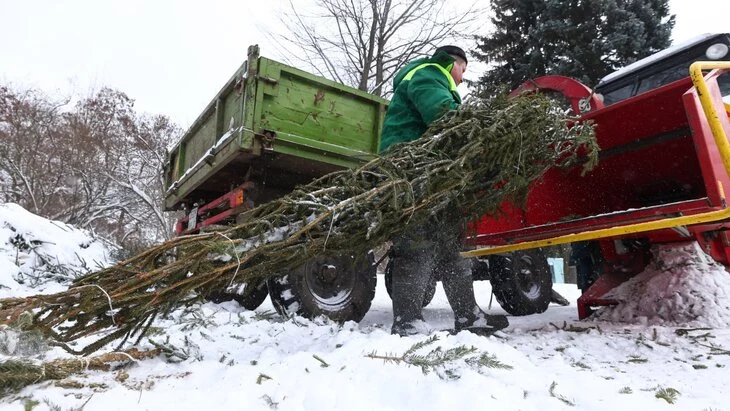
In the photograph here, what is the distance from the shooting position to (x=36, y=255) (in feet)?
16.8

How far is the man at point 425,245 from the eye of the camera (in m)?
2.81

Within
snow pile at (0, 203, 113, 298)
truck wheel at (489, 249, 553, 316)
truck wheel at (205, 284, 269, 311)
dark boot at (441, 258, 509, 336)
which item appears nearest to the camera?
dark boot at (441, 258, 509, 336)

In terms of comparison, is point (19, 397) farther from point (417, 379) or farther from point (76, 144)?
point (76, 144)

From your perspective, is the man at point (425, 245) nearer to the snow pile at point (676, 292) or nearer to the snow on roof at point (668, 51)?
the snow pile at point (676, 292)

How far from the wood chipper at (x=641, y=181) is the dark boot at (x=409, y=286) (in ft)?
2.17

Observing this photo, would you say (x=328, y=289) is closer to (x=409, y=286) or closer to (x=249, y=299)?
(x=249, y=299)

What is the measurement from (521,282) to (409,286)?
284 cm

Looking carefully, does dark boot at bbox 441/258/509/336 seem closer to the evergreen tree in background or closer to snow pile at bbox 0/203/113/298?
snow pile at bbox 0/203/113/298

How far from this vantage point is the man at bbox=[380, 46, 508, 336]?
9.23 feet

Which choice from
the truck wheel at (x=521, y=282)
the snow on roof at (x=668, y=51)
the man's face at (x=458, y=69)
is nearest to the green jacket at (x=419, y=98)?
the man's face at (x=458, y=69)

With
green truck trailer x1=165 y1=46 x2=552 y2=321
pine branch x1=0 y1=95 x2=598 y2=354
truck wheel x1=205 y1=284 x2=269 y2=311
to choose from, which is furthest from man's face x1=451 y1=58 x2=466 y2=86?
truck wheel x1=205 y1=284 x2=269 y2=311

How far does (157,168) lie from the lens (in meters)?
20.4

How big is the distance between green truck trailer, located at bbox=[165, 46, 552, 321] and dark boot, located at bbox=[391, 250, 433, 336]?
553mm

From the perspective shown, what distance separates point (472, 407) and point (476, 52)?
48.6ft
